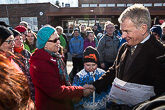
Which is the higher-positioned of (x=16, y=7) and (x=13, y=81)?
(x=16, y=7)

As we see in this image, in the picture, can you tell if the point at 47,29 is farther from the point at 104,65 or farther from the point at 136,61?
the point at 104,65

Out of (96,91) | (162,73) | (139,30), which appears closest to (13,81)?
(162,73)

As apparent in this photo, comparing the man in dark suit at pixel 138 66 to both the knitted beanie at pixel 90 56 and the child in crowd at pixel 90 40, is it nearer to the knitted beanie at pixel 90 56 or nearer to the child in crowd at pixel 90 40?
the knitted beanie at pixel 90 56

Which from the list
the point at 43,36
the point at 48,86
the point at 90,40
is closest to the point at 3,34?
the point at 43,36

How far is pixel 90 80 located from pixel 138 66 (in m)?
0.98

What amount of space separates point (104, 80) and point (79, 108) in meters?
0.61

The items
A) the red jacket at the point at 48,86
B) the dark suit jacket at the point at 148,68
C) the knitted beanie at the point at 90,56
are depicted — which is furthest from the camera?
the knitted beanie at the point at 90,56

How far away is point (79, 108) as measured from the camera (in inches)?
77.9

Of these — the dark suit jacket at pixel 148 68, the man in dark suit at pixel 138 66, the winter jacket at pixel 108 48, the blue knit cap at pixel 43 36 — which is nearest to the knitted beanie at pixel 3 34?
the blue knit cap at pixel 43 36

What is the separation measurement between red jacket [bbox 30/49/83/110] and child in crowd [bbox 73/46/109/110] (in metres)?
0.25

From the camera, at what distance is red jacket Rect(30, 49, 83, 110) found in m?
1.59

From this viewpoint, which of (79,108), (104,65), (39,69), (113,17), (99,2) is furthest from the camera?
(99,2)

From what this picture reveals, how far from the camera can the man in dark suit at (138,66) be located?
1.26m

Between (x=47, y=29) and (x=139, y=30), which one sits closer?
(x=139, y=30)
